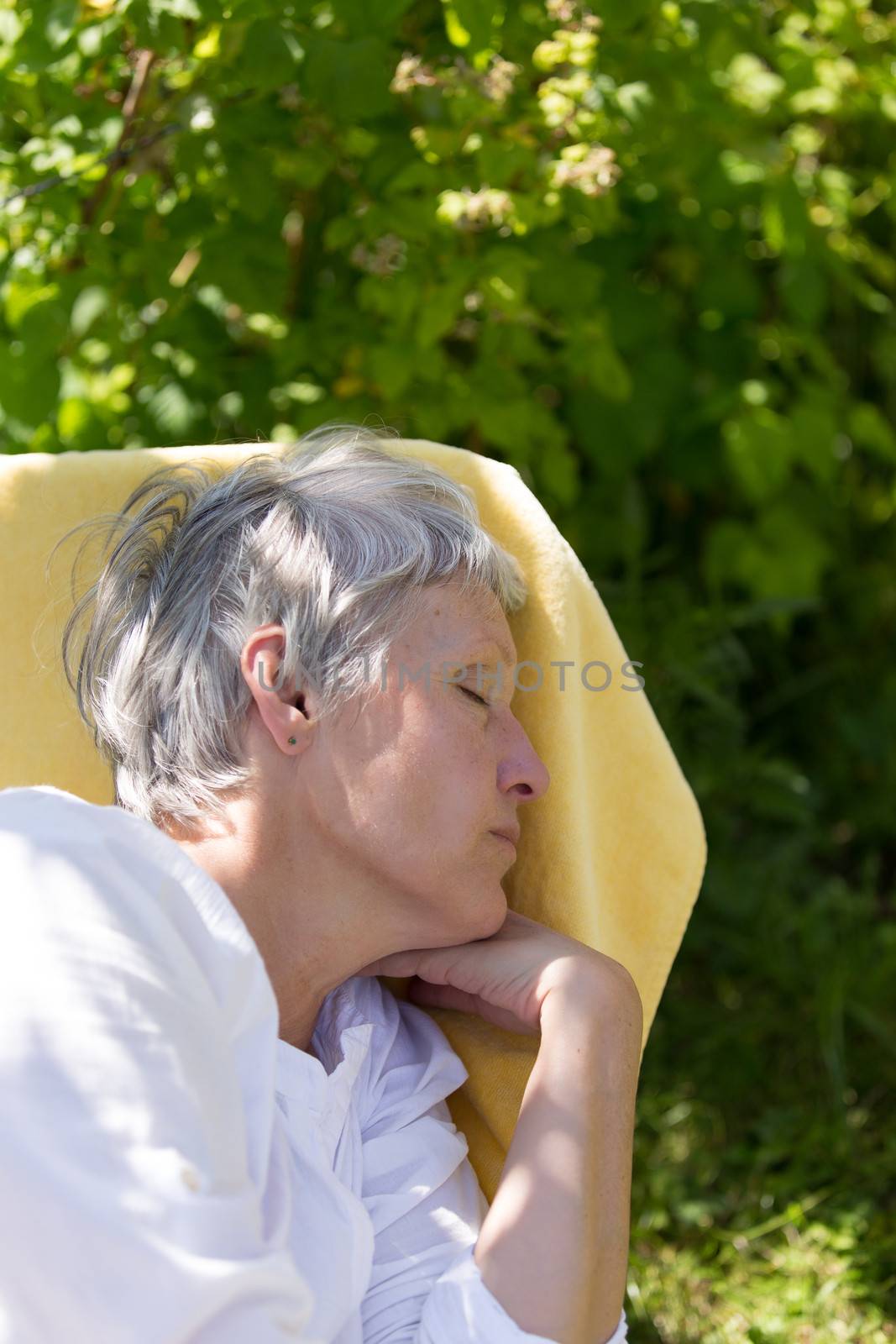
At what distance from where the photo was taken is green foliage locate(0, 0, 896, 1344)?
6.41 ft

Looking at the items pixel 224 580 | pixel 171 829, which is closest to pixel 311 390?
pixel 224 580

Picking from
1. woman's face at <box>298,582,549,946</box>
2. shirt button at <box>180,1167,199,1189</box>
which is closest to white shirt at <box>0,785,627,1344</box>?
shirt button at <box>180,1167,199,1189</box>

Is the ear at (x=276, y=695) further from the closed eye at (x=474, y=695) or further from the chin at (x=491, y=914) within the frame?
the chin at (x=491, y=914)

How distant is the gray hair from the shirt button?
50 cm

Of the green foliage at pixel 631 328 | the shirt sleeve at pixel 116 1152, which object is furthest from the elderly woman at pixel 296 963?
the green foliage at pixel 631 328

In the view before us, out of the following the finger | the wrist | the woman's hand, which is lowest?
the finger

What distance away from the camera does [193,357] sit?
2324 mm

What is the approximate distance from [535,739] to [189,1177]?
79 cm

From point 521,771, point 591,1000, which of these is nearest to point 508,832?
point 521,771

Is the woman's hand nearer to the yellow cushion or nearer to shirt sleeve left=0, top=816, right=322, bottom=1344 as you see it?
the yellow cushion

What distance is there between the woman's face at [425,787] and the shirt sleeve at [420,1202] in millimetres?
196

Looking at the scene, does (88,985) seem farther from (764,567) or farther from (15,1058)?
(764,567)

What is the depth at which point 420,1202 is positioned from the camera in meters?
1.45

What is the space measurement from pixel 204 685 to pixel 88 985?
471mm
